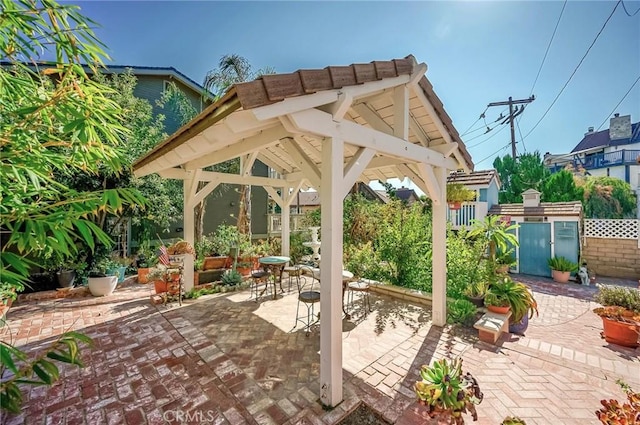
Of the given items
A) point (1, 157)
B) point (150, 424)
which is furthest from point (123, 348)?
point (1, 157)

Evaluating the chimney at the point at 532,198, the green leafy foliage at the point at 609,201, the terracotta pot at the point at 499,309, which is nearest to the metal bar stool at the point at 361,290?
the terracotta pot at the point at 499,309

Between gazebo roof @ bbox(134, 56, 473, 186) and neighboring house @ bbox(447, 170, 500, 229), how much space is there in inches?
304

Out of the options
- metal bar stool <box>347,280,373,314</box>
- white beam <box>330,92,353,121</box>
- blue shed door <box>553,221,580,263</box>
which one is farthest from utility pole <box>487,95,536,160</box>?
white beam <box>330,92,353,121</box>

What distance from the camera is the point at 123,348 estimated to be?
378 cm

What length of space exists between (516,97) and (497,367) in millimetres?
16032

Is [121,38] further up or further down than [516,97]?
further down

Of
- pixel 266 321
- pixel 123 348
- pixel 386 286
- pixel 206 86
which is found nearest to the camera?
pixel 123 348

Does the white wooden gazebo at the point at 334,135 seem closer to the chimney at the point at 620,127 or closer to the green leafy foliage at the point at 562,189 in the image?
the green leafy foliage at the point at 562,189

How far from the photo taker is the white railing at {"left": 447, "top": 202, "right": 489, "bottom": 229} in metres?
11.8

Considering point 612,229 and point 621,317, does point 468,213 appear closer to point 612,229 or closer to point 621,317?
point 612,229

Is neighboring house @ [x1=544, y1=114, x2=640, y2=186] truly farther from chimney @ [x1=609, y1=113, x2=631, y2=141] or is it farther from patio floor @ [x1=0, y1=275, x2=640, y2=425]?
patio floor @ [x1=0, y1=275, x2=640, y2=425]

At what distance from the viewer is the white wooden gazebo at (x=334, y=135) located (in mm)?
2387

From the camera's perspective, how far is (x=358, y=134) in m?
2.97

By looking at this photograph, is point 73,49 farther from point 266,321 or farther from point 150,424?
point 266,321
